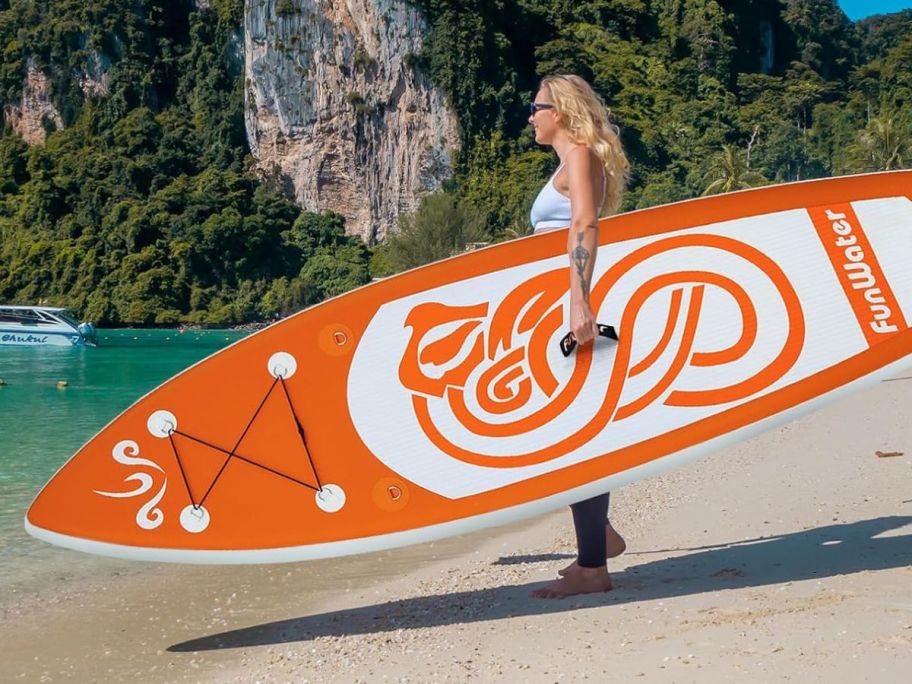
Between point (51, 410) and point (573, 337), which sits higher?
point (573, 337)

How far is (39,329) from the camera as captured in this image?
4188cm

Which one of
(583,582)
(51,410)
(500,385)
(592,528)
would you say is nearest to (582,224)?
(500,385)

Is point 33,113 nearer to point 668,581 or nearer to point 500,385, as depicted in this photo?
point 500,385

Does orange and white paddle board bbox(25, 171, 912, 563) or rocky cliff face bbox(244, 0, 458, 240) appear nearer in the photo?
orange and white paddle board bbox(25, 171, 912, 563)

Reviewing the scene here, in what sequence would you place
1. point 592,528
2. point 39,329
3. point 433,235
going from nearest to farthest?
1. point 592,528
2. point 39,329
3. point 433,235

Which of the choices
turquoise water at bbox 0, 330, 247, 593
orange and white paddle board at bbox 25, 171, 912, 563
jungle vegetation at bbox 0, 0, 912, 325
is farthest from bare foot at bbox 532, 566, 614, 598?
jungle vegetation at bbox 0, 0, 912, 325

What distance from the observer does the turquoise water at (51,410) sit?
22.3 ft

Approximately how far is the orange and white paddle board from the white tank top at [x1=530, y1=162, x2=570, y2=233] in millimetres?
67

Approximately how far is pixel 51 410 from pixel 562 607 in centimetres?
1731

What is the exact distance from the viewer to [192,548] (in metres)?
3.92

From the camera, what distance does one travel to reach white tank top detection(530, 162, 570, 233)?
357cm

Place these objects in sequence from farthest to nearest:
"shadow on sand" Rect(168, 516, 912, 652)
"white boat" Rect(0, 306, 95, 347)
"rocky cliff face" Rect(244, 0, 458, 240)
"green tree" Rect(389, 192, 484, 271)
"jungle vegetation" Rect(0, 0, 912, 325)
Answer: "rocky cliff face" Rect(244, 0, 458, 240) < "jungle vegetation" Rect(0, 0, 912, 325) < "green tree" Rect(389, 192, 484, 271) < "white boat" Rect(0, 306, 95, 347) < "shadow on sand" Rect(168, 516, 912, 652)

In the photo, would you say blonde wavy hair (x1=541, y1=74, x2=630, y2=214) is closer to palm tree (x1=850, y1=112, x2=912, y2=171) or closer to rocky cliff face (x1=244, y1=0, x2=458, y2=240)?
palm tree (x1=850, y1=112, x2=912, y2=171)

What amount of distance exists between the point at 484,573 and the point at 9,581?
306cm
